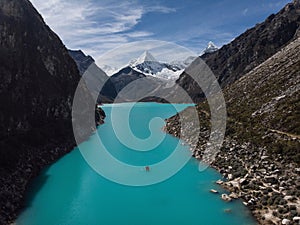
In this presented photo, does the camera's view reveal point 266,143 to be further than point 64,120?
No

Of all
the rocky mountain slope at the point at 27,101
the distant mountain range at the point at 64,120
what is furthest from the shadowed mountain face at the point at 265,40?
the rocky mountain slope at the point at 27,101

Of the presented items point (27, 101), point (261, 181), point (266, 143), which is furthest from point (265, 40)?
point (261, 181)

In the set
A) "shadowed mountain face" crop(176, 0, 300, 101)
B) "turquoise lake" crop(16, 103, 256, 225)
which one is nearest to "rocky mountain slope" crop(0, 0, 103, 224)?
"turquoise lake" crop(16, 103, 256, 225)

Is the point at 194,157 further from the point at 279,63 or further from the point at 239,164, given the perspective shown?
the point at 279,63

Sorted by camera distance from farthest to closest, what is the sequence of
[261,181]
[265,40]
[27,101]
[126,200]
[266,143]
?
[265,40] → [27,101] → [266,143] → [126,200] → [261,181]

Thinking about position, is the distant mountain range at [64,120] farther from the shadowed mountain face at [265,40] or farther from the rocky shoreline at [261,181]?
the shadowed mountain face at [265,40]

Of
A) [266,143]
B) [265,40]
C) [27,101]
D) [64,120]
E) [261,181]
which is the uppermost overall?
[265,40]

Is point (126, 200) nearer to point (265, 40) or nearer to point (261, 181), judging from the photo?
point (261, 181)
